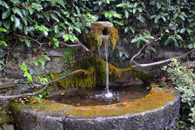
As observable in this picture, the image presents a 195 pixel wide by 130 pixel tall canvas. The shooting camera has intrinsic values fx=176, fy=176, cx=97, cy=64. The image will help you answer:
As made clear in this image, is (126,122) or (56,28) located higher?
(56,28)

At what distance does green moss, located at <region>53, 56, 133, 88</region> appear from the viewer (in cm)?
308

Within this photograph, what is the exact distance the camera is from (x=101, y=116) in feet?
5.88

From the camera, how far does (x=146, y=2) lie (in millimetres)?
3246

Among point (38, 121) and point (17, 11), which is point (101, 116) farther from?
point (17, 11)

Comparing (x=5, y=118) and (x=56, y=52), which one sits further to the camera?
(x=56, y=52)

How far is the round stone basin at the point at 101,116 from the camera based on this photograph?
1776 millimetres

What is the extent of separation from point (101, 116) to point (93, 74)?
1.44 metres

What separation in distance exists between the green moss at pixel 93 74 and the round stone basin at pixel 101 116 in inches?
35.0

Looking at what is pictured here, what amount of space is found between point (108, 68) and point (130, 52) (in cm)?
61

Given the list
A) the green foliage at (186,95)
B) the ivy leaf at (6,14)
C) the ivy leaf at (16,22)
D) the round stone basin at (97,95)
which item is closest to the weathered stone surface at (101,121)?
the green foliage at (186,95)

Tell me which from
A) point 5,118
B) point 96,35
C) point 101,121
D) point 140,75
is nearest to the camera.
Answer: point 101,121

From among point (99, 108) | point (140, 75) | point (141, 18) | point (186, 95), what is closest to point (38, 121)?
point (99, 108)

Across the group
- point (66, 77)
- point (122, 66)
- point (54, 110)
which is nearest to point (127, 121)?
point (54, 110)

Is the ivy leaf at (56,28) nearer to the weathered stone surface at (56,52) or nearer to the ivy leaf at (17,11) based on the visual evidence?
the weathered stone surface at (56,52)
